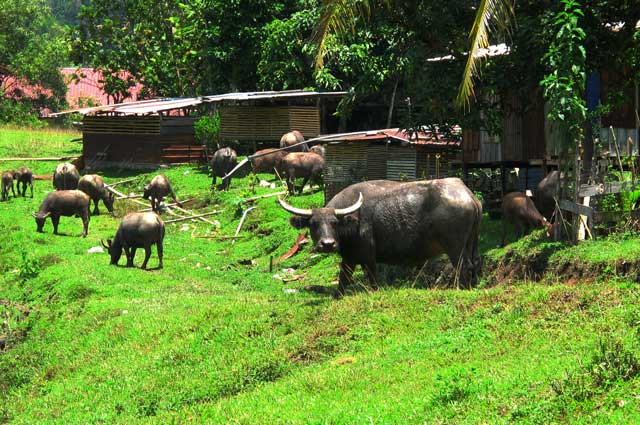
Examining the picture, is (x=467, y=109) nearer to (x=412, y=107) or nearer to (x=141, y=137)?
(x=412, y=107)

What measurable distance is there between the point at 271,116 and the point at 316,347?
931 inches

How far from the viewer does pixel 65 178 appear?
3119cm

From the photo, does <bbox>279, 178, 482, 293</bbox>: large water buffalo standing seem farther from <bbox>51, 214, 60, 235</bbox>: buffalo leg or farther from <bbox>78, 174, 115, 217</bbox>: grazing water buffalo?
<bbox>78, 174, 115, 217</bbox>: grazing water buffalo

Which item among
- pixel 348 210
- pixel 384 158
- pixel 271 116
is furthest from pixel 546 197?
pixel 271 116

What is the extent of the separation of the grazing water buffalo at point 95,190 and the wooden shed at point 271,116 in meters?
6.30

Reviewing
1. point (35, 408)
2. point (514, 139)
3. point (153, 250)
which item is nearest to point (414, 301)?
point (35, 408)

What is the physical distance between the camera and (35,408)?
13109mm

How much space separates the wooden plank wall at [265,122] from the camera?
114 feet

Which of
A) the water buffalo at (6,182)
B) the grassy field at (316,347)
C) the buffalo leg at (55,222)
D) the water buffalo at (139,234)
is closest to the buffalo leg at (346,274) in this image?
the grassy field at (316,347)

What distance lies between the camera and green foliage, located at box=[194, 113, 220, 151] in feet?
119

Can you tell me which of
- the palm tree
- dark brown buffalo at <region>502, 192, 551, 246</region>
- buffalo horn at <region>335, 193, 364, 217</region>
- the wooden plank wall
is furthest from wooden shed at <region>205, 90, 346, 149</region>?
buffalo horn at <region>335, 193, 364, 217</region>

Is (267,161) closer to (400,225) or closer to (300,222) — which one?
(300,222)

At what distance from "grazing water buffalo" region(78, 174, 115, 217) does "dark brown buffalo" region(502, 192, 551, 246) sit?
14.8 metres

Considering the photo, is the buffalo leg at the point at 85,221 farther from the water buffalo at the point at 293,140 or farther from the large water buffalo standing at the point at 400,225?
the large water buffalo standing at the point at 400,225
